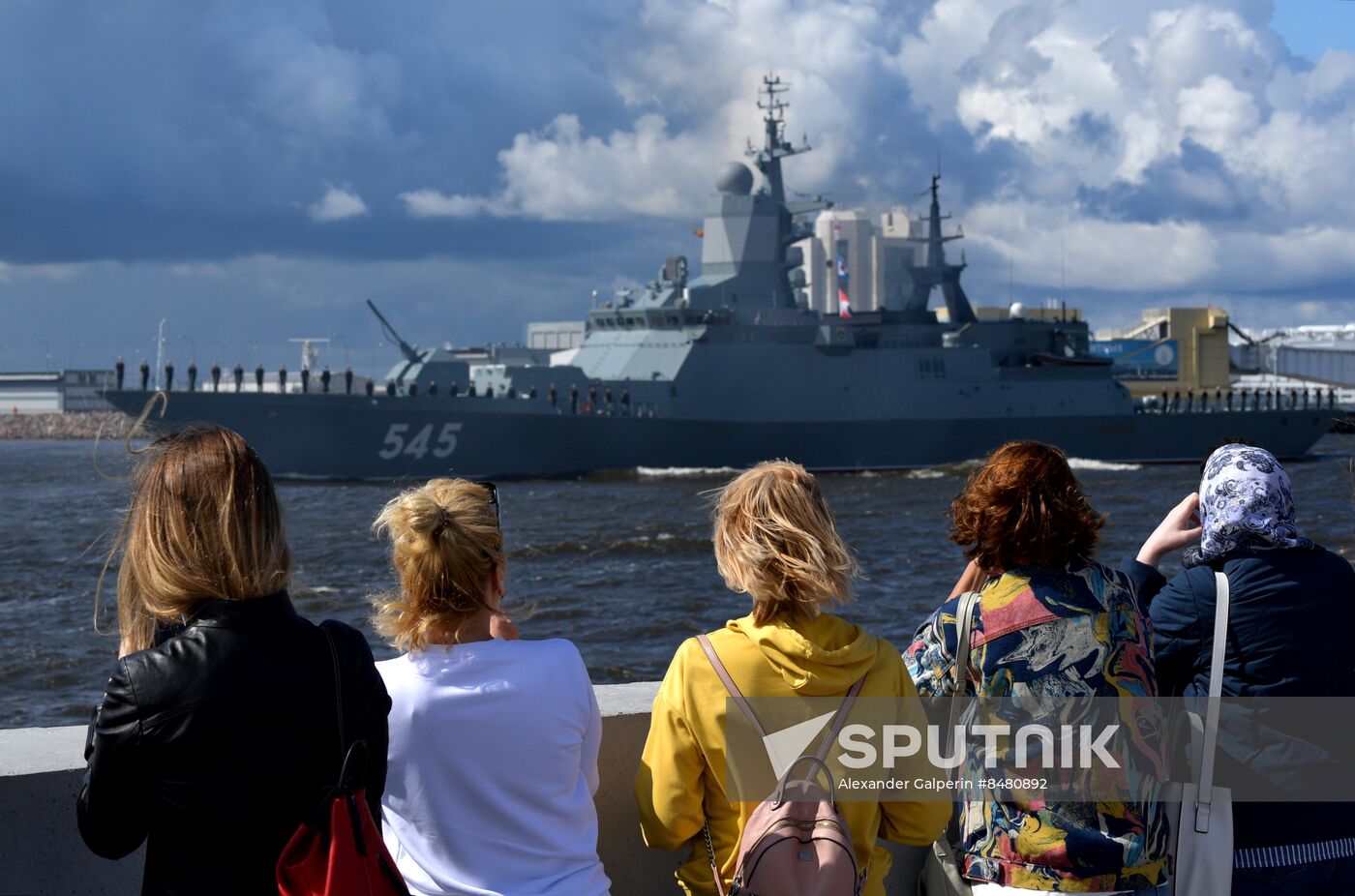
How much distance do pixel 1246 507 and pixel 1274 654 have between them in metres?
0.25

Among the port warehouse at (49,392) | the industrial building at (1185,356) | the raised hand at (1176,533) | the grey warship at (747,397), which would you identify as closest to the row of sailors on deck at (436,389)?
the grey warship at (747,397)

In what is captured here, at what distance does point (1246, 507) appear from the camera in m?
2.23

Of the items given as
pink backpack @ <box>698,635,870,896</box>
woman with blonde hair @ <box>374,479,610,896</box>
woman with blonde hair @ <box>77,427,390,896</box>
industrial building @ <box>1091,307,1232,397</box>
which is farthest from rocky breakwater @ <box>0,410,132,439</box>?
pink backpack @ <box>698,635,870,896</box>

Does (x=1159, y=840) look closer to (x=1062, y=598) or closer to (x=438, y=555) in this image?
(x=1062, y=598)

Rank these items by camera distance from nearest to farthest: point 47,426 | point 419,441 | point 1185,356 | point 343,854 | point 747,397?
point 343,854 < point 419,441 < point 747,397 < point 1185,356 < point 47,426

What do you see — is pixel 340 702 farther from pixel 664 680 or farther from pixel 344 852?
pixel 664 680

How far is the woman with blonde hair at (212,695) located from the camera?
1.61 metres

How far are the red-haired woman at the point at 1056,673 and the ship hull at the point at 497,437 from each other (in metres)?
23.5

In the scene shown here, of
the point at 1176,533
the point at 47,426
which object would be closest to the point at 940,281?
the point at 1176,533

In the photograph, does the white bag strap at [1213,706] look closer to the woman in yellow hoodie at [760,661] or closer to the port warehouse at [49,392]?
the woman in yellow hoodie at [760,661]

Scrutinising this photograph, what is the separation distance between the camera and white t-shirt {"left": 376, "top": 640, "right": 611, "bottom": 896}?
6.34 feet

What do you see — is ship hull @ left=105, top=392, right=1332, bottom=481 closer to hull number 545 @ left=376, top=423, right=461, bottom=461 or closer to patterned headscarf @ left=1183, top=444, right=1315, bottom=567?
hull number 545 @ left=376, top=423, right=461, bottom=461

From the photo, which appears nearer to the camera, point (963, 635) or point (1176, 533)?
point (963, 635)

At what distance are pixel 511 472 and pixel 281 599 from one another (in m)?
25.1
